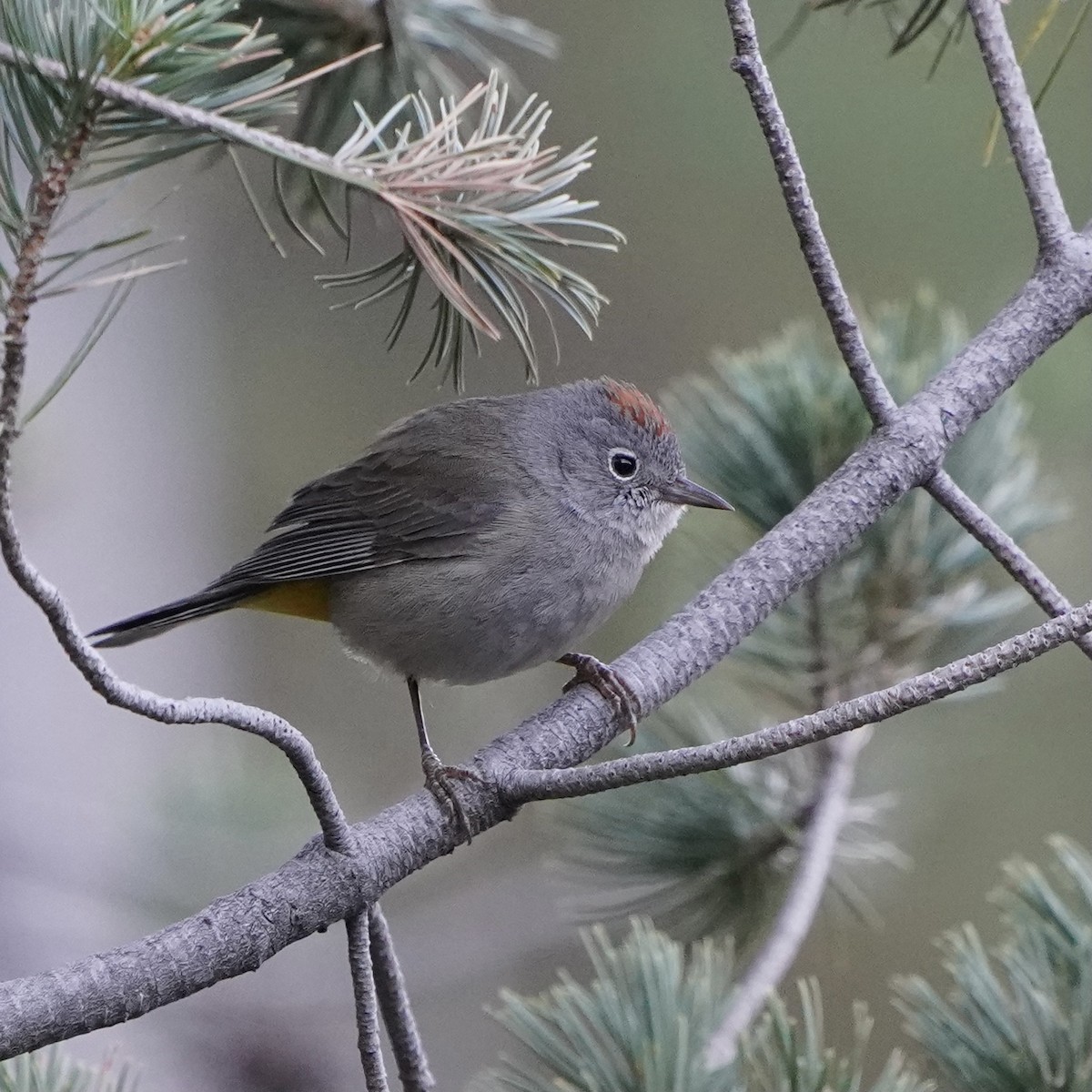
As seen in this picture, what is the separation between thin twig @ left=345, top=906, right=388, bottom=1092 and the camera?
40.8 inches

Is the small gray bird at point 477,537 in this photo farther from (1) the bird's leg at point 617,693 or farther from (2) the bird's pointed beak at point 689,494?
(1) the bird's leg at point 617,693

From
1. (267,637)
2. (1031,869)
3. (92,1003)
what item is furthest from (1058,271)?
(267,637)

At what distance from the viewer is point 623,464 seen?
7.58ft

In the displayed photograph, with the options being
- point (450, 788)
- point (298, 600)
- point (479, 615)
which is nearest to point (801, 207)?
point (450, 788)

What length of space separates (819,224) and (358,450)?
2.32 m

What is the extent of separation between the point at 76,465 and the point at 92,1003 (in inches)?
75.6

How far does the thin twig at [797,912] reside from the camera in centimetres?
118

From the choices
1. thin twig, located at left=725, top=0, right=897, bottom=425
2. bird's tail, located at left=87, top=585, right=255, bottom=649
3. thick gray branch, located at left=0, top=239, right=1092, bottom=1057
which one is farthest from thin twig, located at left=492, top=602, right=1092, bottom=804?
bird's tail, located at left=87, top=585, right=255, bottom=649

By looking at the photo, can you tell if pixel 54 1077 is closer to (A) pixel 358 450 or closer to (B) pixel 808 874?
(B) pixel 808 874

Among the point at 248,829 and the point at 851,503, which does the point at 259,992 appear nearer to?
the point at 248,829

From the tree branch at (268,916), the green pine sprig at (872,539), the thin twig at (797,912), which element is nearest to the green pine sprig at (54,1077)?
the tree branch at (268,916)

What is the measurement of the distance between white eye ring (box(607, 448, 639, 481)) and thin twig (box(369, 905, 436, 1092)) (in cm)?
123

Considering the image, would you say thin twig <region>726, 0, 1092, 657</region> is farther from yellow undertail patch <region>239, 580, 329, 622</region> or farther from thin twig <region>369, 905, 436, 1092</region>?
yellow undertail patch <region>239, 580, 329, 622</region>

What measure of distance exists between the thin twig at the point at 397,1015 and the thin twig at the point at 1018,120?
1.05 metres
